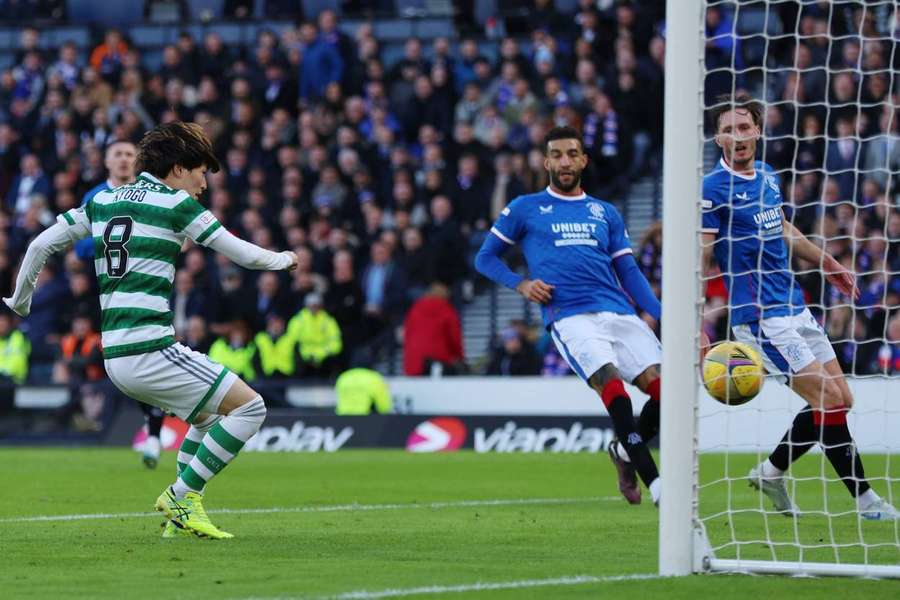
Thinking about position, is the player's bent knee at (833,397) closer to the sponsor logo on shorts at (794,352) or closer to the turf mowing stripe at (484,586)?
the sponsor logo on shorts at (794,352)

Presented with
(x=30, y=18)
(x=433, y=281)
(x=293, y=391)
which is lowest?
(x=293, y=391)

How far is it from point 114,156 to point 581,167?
3902mm

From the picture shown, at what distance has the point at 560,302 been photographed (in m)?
9.98

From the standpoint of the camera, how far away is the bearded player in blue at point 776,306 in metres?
9.23

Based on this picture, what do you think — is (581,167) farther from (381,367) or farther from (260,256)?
(381,367)

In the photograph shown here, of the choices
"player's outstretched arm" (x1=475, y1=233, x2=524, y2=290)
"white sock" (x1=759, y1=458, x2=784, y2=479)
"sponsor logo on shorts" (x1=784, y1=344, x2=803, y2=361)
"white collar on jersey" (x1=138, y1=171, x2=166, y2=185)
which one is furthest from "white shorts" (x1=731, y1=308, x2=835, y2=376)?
"white collar on jersey" (x1=138, y1=171, x2=166, y2=185)

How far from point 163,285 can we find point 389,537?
164cm

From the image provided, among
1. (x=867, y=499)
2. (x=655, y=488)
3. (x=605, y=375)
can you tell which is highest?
(x=605, y=375)

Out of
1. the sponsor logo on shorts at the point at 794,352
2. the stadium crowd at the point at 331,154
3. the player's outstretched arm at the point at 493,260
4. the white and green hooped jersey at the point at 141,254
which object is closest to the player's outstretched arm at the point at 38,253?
the white and green hooped jersey at the point at 141,254

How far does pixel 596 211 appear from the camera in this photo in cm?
1014

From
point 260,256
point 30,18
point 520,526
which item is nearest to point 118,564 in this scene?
point 260,256

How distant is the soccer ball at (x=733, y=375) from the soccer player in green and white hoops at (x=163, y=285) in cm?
227

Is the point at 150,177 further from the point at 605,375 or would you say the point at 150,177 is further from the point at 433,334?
the point at 433,334

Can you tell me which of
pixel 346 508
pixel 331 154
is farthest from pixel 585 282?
pixel 331 154
